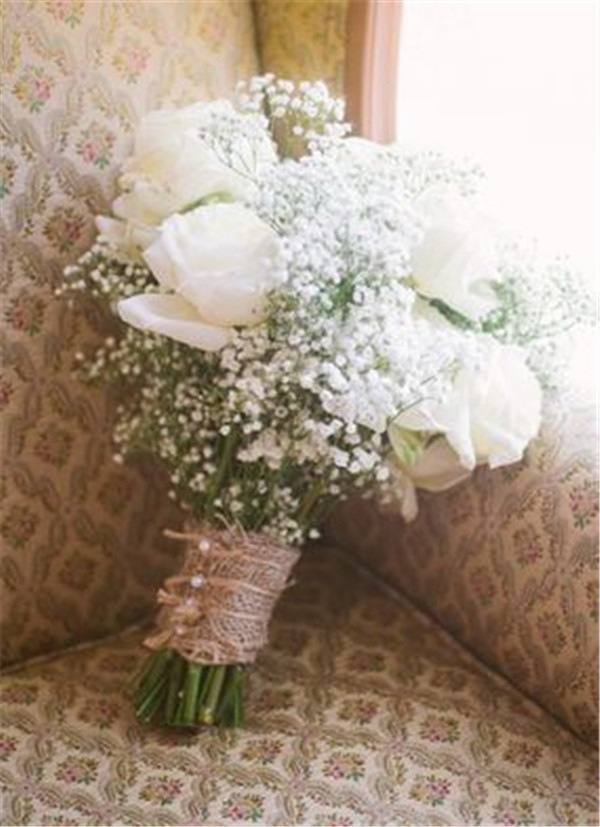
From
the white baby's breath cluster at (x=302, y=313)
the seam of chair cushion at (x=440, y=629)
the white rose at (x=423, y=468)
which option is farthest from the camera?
the seam of chair cushion at (x=440, y=629)

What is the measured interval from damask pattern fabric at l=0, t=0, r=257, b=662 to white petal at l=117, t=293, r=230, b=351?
0.22 metres

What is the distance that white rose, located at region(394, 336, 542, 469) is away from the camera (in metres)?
1.05

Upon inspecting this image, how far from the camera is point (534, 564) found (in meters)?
1.20

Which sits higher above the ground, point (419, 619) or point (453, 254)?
point (453, 254)

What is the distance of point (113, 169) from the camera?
1.23 meters

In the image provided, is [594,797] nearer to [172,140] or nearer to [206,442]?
[206,442]

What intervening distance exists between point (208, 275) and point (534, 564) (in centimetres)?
51

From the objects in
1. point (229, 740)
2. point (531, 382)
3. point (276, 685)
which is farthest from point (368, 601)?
point (531, 382)

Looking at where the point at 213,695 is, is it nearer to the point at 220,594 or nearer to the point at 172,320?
the point at 220,594

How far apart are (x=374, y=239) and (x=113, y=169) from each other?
41 cm

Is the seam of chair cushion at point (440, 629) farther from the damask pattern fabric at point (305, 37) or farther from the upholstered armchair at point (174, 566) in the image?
the damask pattern fabric at point (305, 37)

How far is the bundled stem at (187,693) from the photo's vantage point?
3.70 ft

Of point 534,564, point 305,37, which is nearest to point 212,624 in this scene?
point 534,564

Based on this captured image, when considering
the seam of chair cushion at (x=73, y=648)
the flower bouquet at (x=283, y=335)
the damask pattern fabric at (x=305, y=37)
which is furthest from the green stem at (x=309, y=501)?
the damask pattern fabric at (x=305, y=37)
